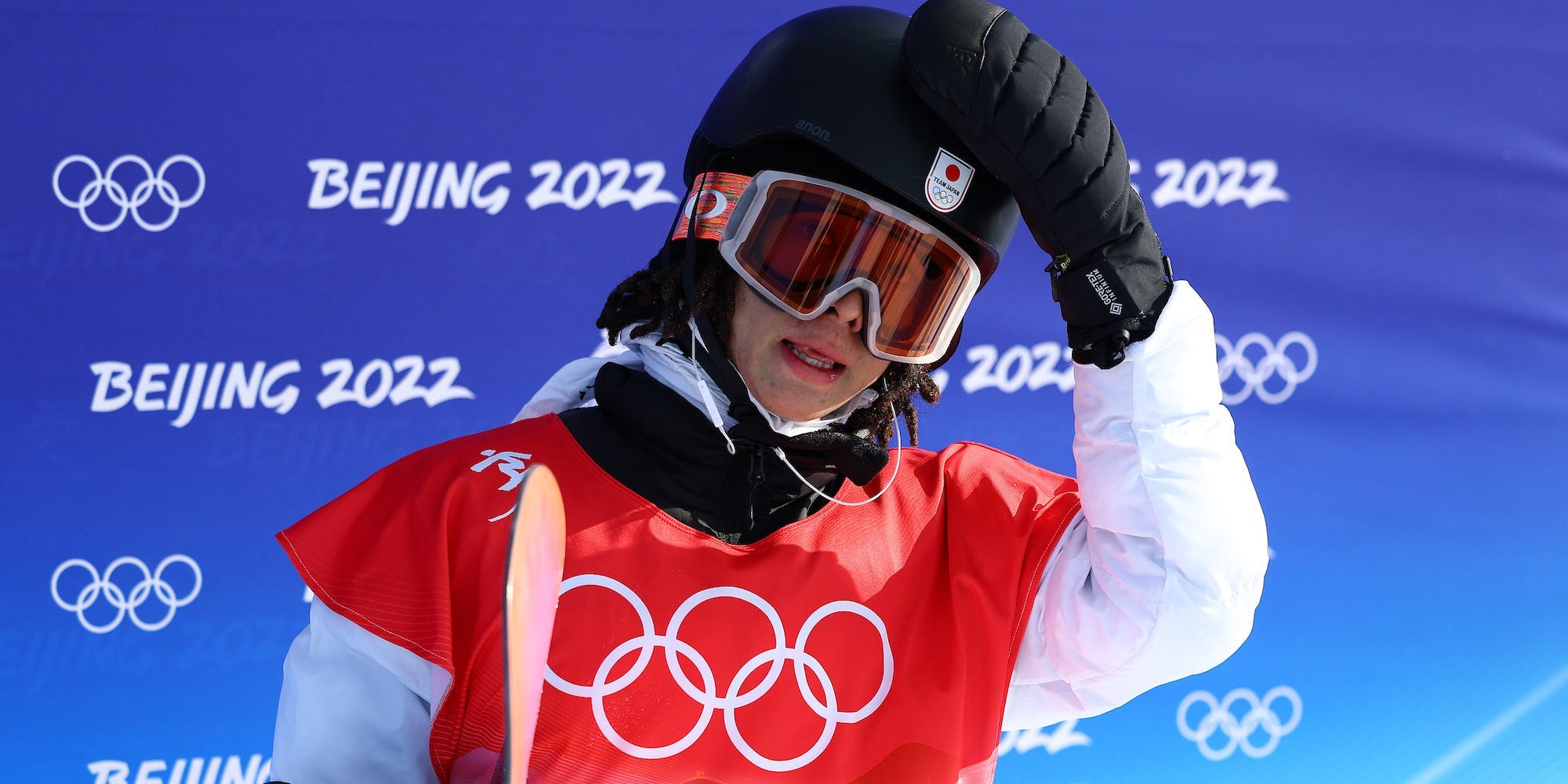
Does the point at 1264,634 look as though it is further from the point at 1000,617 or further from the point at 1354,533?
the point at 1000,617

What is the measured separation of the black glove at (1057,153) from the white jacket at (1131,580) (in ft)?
0.21

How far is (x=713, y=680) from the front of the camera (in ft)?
5.77

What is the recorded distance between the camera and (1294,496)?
126 inches

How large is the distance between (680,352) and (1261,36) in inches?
75.5

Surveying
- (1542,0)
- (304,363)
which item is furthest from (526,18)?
(1542,0)

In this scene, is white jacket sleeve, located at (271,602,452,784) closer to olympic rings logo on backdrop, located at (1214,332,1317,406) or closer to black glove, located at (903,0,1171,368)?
black glove, located at (903,0,1171,368)

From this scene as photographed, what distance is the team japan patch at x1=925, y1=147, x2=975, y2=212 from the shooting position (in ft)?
5.90

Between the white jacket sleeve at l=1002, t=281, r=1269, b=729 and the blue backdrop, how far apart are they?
4.44 ft

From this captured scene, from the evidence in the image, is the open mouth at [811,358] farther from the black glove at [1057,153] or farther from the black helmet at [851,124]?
the black glove at [1057,153]

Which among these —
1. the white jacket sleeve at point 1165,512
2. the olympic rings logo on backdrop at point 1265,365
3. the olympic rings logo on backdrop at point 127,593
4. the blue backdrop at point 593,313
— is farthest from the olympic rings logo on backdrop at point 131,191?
the olympic rings logo on backdrop at point 1265,365

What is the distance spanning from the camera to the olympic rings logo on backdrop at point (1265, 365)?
315cm

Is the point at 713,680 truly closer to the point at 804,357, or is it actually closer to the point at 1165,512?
the point at 804,357

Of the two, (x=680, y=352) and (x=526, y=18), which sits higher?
(x=526, y=18)

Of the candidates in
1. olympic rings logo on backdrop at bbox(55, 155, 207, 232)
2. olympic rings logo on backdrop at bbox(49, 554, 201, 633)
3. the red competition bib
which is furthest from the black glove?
olympic rings logo on backdrop at bbox(49, 554, 201, 633)
